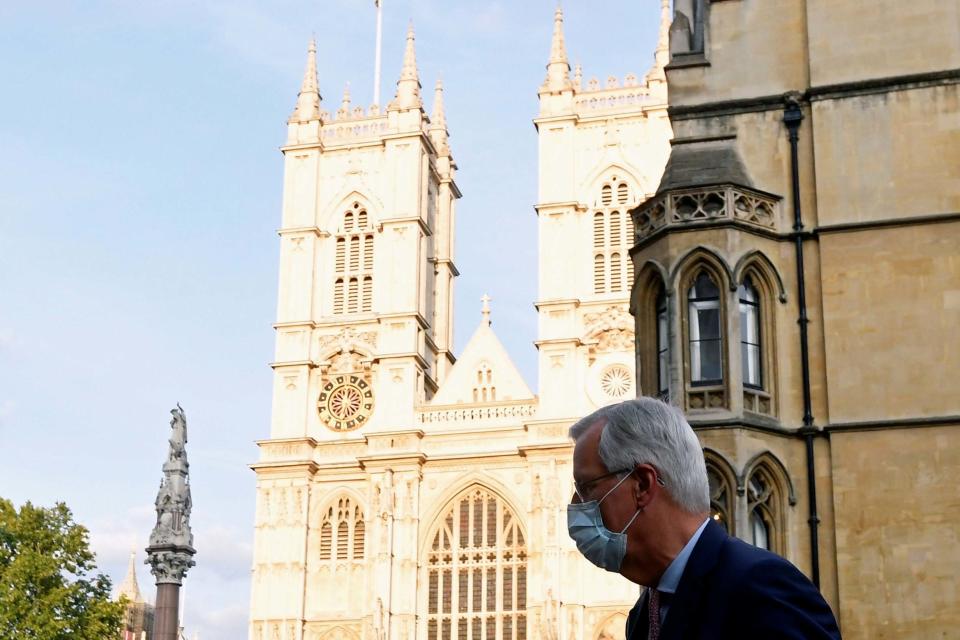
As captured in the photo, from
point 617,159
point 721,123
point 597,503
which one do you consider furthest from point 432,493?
point 597,503

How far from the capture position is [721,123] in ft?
50.5

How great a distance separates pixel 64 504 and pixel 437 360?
1810 cm

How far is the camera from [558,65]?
4631 cm

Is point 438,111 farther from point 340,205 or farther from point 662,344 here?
point 662,344

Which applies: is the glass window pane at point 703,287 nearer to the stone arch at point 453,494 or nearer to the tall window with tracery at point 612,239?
the tall window with tracery at point 612,239

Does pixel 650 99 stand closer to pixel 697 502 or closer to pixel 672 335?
pixel 672 335

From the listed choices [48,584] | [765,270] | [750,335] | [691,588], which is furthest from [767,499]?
[48,584]

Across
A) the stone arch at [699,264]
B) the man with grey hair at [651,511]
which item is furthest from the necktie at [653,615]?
the stone arch at [699,264]

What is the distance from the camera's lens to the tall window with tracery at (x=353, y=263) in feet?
151

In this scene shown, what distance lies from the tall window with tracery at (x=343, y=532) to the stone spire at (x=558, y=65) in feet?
46.5

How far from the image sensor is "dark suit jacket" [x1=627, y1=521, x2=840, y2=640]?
267cm

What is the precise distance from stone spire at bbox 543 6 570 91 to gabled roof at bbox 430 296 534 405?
26.2ft

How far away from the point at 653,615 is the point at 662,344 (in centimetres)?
1202

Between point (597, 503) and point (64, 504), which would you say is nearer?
point (597, 503)
